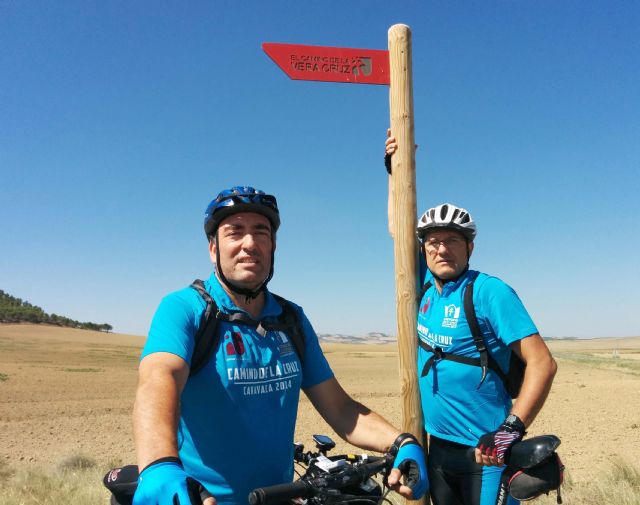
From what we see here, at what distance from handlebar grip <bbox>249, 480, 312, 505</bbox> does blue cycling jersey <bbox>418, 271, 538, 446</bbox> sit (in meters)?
1.78

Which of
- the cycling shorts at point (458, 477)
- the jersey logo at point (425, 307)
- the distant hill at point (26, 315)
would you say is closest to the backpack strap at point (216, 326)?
the jersey logo at point (425, 307)

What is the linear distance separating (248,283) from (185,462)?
877mm

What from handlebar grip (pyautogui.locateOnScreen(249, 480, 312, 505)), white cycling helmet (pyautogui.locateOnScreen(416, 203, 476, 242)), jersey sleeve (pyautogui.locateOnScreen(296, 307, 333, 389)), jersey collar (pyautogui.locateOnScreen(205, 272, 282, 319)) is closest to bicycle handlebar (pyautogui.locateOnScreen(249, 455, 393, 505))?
handlebar grip (pyautogui.locateOnScreen(249, 480, 312, 505))

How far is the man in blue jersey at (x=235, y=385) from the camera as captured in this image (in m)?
1.94

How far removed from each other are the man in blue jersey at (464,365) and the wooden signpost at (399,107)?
14 centimetres

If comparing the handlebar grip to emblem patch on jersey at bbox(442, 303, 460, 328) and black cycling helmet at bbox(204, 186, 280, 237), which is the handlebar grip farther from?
emblem patch on jersey at bbox(442, 303, 460, 328)

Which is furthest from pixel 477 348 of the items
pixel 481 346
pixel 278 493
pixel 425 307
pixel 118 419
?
pixel 118 419

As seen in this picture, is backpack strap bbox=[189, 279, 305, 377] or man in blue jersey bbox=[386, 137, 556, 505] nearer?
backpack strap bbox=[189, 279, 305, 377]

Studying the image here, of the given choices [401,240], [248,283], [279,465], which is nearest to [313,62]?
[401,240]

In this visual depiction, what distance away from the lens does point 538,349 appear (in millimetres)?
3006

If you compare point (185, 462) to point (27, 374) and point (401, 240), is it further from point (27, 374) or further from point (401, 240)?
point (27, 374)

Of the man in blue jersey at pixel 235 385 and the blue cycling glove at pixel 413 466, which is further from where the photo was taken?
the blue cycling glove at pixel 413 466

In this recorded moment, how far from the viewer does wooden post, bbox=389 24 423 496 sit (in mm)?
3664

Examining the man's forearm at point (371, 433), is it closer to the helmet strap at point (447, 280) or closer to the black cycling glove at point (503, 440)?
the black cycling glove at point (503, 440)
